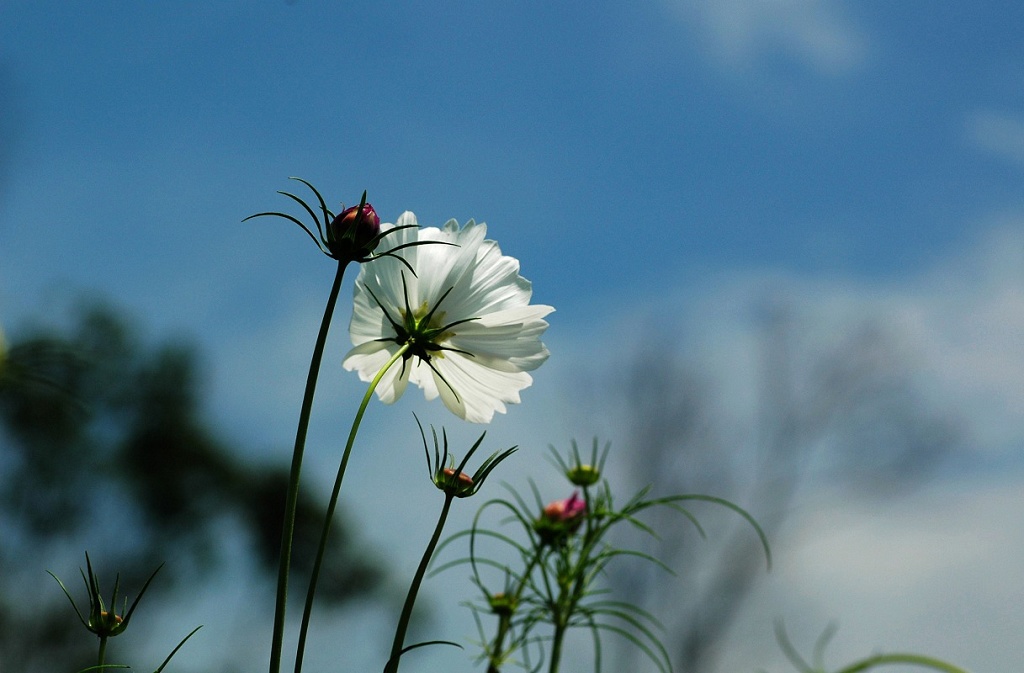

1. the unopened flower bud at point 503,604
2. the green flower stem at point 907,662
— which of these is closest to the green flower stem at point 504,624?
the unopened flower bud at point 503,604

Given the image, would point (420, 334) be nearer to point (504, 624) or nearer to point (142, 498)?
point (504, 624)

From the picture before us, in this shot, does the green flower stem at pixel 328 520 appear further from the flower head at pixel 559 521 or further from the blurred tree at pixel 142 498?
the blurred tree at pixel 142 498

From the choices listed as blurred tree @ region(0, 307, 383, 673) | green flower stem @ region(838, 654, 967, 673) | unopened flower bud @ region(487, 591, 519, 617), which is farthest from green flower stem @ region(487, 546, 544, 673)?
blurred tree @ region(0, 307, 383, 673)

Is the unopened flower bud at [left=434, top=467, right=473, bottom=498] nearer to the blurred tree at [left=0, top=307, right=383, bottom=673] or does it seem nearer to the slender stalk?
the slender stalk

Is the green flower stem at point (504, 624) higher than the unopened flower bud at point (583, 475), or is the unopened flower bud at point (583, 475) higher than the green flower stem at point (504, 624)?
the unopened flower bud at point (583, 475)

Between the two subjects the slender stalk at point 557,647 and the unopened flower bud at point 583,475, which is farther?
the unopened flower bud at point 583,475

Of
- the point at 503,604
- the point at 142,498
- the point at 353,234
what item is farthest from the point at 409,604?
the point at 142,498

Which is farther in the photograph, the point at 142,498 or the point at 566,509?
the point at 142,498
